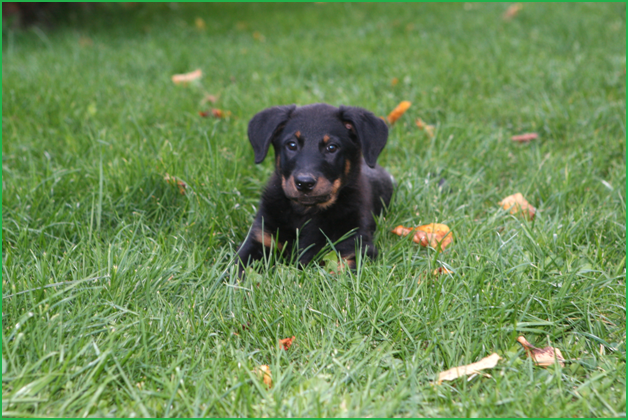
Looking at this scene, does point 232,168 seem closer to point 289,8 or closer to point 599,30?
point 599,30

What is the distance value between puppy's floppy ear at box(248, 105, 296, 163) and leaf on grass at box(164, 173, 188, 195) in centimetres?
60

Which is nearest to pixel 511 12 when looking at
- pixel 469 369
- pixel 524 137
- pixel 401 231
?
pixel 524 137

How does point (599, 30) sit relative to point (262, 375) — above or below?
above

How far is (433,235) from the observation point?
9.23 feet

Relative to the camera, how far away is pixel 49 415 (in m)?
1.68

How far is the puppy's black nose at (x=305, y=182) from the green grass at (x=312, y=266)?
412 mm

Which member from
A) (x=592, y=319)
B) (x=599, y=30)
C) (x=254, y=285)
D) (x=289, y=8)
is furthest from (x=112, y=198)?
(x=289, y=8)

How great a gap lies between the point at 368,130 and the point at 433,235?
64cm

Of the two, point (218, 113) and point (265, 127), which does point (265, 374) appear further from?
point (218, 113)

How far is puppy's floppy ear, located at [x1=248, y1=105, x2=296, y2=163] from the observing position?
9.10 ft

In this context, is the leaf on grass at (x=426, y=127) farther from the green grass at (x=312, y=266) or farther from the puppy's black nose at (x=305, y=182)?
the puppy's black nose at (x=305, y=182)

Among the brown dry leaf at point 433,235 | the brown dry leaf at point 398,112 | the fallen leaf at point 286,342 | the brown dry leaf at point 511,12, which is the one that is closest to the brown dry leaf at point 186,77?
the brown dry leaf at point 398,112

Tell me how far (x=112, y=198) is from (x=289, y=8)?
7526 mm

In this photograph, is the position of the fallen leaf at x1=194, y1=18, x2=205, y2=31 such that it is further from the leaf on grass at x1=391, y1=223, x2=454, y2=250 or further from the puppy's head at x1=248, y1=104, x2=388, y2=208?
the leaf on grass at x1=391, y1=223, x2=454, y2=250
